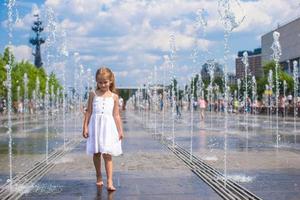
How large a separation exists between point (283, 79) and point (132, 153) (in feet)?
208

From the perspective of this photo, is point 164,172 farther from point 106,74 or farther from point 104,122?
point 106,74

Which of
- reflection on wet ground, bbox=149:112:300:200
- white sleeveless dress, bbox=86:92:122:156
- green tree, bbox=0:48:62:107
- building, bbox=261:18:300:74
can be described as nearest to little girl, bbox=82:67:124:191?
white sleeveless dress, bbox=86:92:122:156

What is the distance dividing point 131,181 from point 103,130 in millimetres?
1181

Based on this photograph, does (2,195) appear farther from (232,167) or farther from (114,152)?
(232,167)

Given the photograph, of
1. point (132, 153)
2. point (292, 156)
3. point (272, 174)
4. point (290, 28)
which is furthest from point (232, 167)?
point (290, 28)

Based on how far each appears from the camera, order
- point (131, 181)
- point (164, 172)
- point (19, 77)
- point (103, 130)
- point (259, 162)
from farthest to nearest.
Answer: point (19, 77)
point (259, 162)
point (164, 172)
point (131, 181)
point (103, 130)

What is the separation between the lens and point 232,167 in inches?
420

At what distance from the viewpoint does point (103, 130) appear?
26.7 feet

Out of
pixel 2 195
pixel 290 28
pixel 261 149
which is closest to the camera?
pixel 2 195

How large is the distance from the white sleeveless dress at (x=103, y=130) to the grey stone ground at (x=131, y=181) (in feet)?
1.86

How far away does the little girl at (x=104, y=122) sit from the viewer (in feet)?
26.6

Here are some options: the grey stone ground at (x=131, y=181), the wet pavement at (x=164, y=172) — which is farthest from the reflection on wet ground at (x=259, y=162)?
the grey stone ground at (x=131, y=181)

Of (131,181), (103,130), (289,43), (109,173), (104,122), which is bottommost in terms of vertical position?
(131,181)

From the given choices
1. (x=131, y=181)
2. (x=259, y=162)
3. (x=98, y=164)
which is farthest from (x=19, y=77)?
(x=98, y=164)
